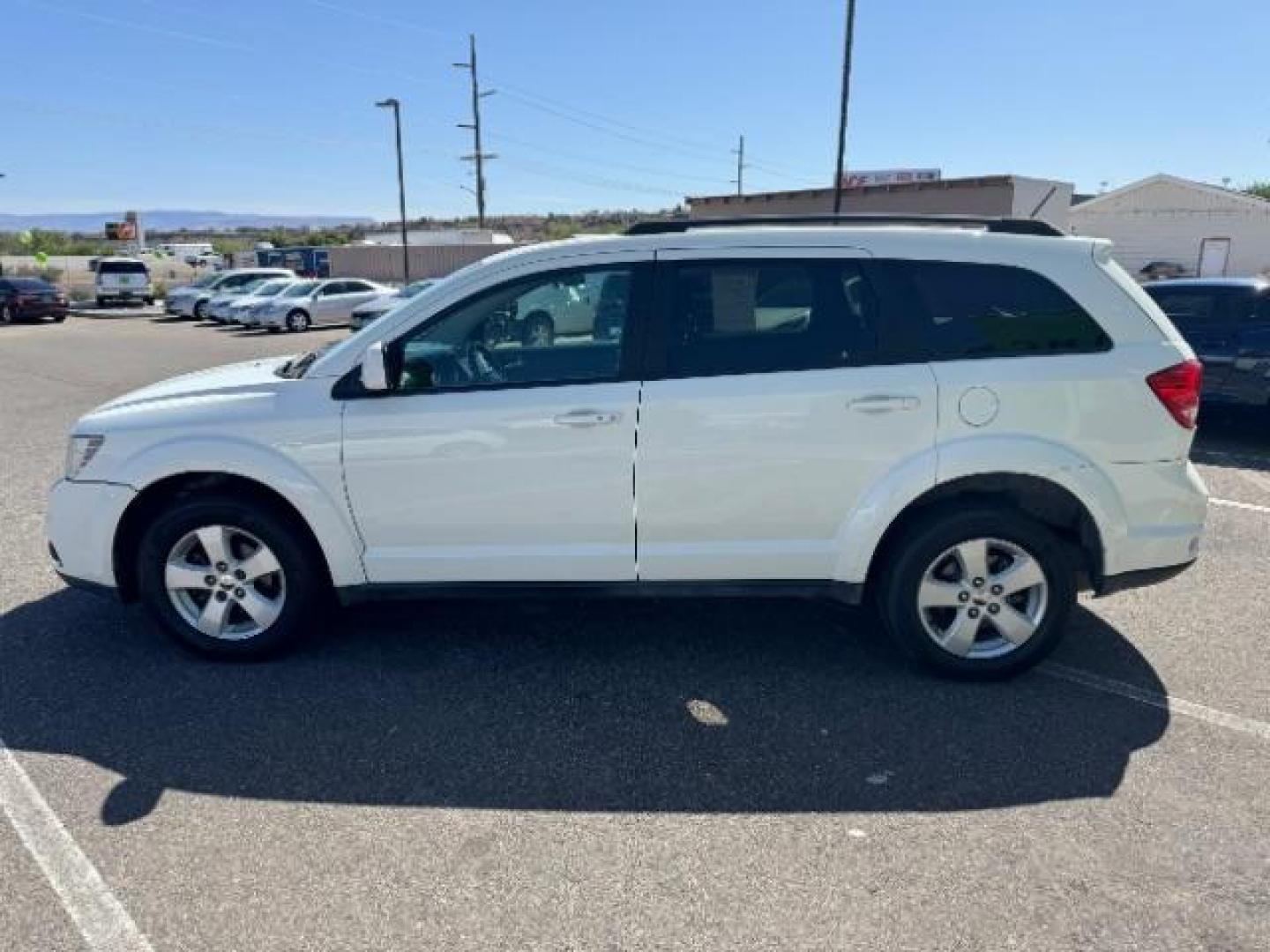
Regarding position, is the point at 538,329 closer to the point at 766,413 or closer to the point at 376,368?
the point at 376,368

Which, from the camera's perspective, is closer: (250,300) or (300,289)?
(300,289)

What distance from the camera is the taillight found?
340cm

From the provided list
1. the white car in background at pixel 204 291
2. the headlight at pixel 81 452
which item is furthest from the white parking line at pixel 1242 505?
the white car in background at pixel 204 291

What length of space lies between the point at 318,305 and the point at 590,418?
24.6 metres

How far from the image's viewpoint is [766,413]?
338 centimetres

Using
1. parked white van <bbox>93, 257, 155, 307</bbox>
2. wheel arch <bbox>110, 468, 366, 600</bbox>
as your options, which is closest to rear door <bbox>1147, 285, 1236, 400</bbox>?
wheel arch <bbox>110, 468, 366, 600</bbox>

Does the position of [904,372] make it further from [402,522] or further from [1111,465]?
[402,522]

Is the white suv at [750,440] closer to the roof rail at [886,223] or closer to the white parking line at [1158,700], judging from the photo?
the roof rail at [886,223]

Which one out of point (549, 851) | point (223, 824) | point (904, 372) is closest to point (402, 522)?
point (223, 824)

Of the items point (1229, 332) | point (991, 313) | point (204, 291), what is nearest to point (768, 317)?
point (991, 313)

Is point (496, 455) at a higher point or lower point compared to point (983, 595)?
higher

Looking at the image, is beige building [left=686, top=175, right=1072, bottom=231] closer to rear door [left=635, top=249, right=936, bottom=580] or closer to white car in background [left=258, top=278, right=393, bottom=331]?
white car in background [left=258, top=278, right=393, bottom=331]

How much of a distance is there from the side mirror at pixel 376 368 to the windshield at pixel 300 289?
2434 centimetres

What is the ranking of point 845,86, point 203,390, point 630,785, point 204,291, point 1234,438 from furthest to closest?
point 204,291 → point 845,86 → point 1234,438 → point 203,390 → point 630,785
